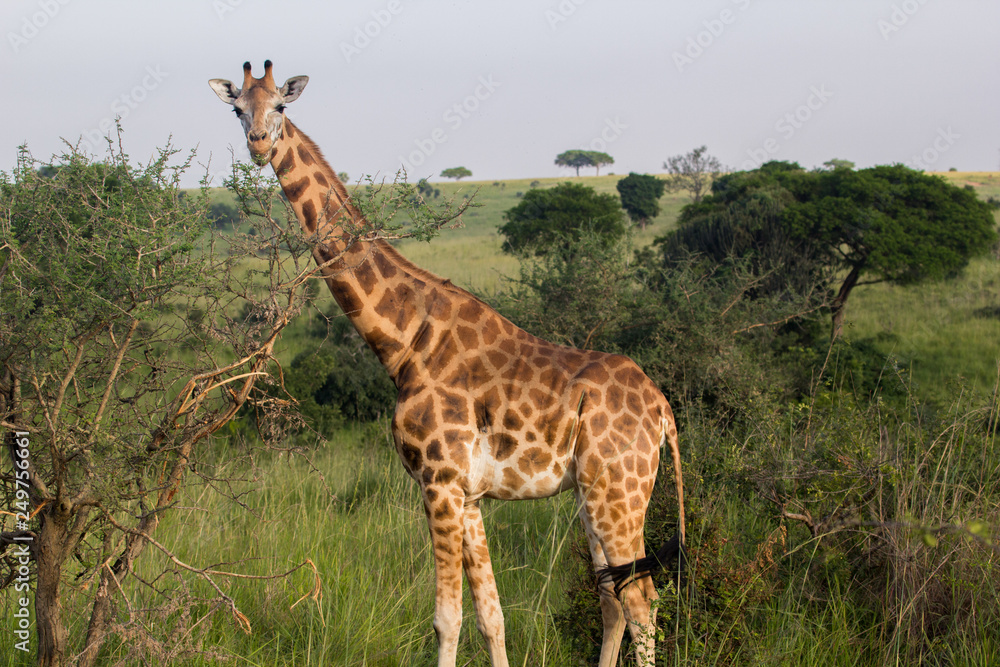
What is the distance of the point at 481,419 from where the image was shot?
12.5 ft

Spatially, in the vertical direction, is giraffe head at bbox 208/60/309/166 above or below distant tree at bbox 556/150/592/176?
below

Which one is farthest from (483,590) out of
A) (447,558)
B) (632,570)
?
(632,570)

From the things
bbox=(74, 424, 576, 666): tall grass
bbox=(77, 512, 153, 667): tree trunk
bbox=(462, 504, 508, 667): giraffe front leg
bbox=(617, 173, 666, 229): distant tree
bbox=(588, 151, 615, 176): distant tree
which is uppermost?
bbox=(588, 151, 615, 176): distant tree

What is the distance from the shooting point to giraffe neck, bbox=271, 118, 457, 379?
393cm

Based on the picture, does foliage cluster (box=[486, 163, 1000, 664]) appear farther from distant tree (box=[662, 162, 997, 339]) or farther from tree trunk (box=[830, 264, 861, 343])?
tree trunk (box=[830, 264, 861, 343])

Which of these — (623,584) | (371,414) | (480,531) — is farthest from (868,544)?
(371,414)

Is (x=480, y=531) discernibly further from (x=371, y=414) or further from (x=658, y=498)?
(x=371, y=414)

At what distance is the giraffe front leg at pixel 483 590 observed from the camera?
3.81m

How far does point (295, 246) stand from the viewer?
11.2ft

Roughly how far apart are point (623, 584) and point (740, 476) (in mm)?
2065

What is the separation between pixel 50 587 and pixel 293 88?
260 cm

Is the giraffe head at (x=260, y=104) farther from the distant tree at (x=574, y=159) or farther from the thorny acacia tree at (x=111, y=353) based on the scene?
the distant tree at (x=574, y=159)

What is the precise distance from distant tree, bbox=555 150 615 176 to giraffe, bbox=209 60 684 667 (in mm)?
59911

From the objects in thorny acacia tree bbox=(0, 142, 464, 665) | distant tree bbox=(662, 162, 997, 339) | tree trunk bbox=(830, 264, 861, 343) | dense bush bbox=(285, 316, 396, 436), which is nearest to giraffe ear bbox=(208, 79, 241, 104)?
thorny acacia tree bbox=(0, 142, 464, 665)
